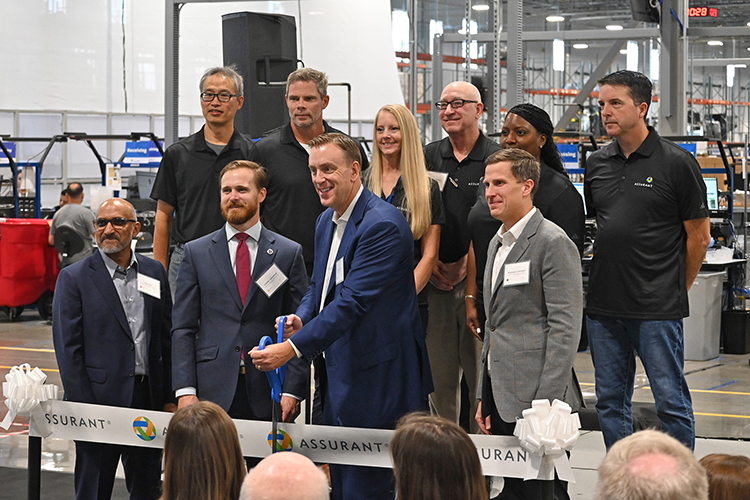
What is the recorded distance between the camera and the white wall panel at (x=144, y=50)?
15539mm

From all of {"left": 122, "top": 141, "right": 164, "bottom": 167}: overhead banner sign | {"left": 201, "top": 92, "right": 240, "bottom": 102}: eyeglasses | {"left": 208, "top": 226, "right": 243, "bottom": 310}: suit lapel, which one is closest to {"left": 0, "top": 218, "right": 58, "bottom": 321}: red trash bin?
{"left": 122, "top": 141, "right": 164, "bottom": 167}: overhead banner sign

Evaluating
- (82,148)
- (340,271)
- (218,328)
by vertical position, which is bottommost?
(218,328)

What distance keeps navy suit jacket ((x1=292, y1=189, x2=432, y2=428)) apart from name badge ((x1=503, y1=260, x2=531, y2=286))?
33 centimetres

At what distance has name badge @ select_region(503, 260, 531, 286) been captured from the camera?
Answer: 3.07 metres

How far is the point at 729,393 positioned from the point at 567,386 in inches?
174

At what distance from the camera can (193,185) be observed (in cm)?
417

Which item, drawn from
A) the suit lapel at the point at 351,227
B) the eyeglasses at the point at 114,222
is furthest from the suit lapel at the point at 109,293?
the suit lapel at the point at 351,227

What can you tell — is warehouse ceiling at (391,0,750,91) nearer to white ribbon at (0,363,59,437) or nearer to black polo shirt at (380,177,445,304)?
black polo shirt at (380,177,445,304)

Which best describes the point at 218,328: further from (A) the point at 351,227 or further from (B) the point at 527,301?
(B) the point at 527,301

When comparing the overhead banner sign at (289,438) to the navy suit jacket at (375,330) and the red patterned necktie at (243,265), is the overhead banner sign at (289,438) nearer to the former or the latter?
the navy suit jacket at (375,330)

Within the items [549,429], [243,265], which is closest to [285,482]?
[549,429]

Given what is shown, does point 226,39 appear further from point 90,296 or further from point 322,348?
point 322,348

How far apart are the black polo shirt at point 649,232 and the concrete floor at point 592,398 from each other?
3.73 feet

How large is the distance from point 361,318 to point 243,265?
25.4 inches
